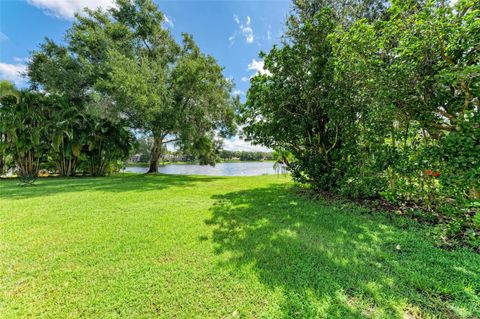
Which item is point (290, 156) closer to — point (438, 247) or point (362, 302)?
point (438, 247)

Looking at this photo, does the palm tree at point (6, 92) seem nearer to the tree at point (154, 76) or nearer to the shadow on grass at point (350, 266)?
the tree at point (154, 76)

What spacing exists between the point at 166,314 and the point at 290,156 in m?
7.39

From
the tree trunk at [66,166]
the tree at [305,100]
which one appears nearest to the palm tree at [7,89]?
the tree trunk at [66,166]

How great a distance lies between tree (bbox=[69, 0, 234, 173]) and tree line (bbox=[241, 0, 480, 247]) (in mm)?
7058

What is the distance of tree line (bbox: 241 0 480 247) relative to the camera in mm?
3439

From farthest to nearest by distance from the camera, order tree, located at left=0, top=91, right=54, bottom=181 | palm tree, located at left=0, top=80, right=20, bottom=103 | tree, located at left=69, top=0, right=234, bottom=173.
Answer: tree, located at left=69, top=0, right=234, bottom=173 < tree, located at left=0, top=91, right=54, bottom=181 < palm tree, located at left=0, top=80, right=20, bottom=103

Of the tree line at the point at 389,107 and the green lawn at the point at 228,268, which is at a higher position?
the tree line at the point at 389,107

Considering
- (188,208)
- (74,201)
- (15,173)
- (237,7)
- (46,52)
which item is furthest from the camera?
(46,52)

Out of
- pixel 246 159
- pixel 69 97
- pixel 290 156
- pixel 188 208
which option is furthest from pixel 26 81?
pixel 246 159

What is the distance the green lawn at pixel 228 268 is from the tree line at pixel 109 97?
931cm

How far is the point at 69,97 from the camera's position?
44.9 feet

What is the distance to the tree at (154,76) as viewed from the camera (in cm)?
1177

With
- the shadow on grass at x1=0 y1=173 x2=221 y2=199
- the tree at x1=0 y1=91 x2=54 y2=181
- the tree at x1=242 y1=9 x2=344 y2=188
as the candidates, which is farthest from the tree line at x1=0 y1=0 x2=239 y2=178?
the tree at x1=242 y1=9 x2=344 y2=188

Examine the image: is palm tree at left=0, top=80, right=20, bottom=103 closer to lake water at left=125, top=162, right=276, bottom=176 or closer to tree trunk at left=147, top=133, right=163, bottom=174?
tree trunk at left=147, top=133, right=163, bottom=174
